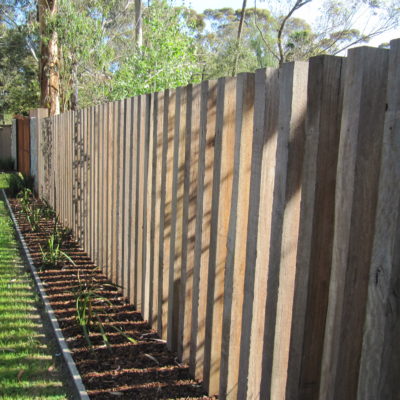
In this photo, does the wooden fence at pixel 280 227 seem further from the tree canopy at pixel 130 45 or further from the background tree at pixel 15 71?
the background tree at pixel 15 71

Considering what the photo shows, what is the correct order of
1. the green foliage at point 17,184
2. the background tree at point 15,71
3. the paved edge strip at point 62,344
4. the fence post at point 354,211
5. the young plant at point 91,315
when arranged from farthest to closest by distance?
1. the background tree at point 15,71
2. the green foliage at point 17,184
3. the young plant at point 91,315
4. the paved edge strip at point 62,344
5. the fence post at point 354,211

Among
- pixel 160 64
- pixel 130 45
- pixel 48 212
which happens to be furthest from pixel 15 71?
pixel 48 212

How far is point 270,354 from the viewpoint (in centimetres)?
207

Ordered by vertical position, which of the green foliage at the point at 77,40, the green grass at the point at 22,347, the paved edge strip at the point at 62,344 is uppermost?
the green foliage at the point at 77,40

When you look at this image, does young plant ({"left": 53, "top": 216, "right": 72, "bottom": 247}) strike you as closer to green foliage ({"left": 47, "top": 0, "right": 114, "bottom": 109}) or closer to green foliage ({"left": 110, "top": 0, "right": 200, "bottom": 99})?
green foliage ({"left": 110, "top": 0, "right": 200, "bottom": 99})

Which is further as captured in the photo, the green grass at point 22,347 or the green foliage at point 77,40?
the green foliage at point 77,40

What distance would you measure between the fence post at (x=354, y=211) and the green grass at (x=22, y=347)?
196cm

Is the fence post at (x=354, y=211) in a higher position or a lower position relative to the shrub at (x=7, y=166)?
higher

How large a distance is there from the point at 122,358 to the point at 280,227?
1891 mm

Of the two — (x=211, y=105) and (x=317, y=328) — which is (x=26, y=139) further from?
(x=317, y=328)

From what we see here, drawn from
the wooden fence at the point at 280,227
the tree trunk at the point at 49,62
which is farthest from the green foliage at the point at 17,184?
the wooden fence at the point at 280,227

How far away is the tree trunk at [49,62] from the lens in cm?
1315

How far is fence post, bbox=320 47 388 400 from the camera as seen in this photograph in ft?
5.05

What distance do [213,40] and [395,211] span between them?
150 ft
